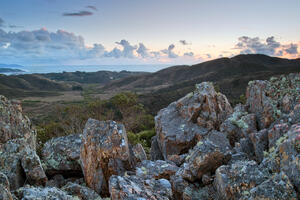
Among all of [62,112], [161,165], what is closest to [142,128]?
[62,112]

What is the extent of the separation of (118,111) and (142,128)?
559 cm

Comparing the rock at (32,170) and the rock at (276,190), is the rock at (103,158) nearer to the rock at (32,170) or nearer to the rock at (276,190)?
the rock at (32,170)

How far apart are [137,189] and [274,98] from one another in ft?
28.2

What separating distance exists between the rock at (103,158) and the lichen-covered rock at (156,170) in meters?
0.58

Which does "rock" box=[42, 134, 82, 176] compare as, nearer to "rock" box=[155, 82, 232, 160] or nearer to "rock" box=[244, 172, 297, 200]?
"rock" box=[155, 82, 232, 160]

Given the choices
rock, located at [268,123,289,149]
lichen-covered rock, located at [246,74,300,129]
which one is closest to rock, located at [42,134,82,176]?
rock, located at [268,123,289,149]

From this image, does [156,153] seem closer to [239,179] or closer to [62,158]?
[62,158]

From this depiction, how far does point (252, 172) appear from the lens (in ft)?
19.2

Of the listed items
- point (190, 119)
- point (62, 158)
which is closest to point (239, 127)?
point (190, 119)

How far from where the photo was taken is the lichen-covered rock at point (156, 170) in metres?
8.21

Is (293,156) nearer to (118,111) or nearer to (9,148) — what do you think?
(9,148)

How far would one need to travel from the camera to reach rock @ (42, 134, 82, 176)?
1002 centimetres

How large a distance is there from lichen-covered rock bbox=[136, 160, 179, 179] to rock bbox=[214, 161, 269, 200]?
2.52 meters

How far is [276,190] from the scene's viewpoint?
15.5 ft
